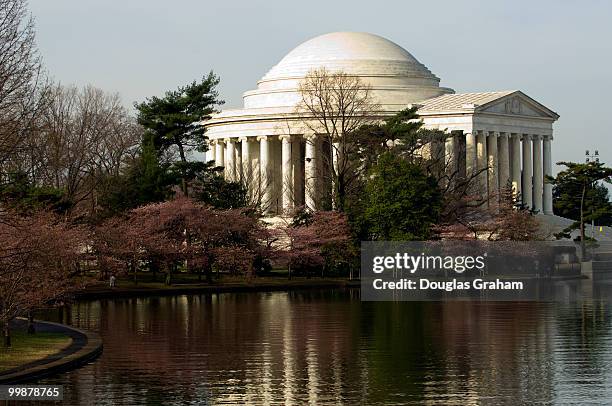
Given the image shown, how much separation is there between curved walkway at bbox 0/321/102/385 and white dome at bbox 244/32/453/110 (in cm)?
10299

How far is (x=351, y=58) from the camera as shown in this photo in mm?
154000

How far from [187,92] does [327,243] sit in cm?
1436

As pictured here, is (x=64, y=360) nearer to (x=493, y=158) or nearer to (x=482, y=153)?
(x=482, y=153)

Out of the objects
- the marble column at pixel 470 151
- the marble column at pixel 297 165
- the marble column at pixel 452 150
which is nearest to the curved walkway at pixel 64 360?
the marble column at pixel 452 150

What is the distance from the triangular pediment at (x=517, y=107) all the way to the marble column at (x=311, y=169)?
50.9 ft

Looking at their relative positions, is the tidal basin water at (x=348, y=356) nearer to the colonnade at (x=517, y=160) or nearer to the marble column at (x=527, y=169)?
the colonnade at (x=517, y=160)

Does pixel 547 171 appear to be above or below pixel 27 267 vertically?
above

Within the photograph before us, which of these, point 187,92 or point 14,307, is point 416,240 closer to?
point 187,92

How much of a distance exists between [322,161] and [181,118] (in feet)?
99.4

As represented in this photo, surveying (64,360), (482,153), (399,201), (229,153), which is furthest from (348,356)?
(229,153)

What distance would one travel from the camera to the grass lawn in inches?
1500

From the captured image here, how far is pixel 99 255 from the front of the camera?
283 ft

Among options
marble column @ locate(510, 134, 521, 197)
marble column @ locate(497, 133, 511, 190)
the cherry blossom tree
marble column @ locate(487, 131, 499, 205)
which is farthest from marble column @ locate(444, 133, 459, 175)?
the cherry blossom tree

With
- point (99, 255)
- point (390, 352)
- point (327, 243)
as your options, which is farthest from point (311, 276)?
point (390, 352)
